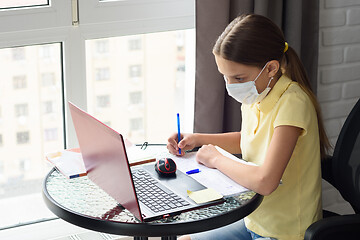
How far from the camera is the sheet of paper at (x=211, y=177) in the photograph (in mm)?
1609

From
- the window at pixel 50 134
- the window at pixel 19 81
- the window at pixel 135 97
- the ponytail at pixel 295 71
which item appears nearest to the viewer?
the ponytail at pixel 295 71

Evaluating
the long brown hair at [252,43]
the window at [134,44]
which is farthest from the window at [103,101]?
the long brown hair at [252,43]

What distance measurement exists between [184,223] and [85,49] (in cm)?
100

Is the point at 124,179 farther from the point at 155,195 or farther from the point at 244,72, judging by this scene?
the point at 244,72

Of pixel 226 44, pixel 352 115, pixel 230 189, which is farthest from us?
pixel 352 115

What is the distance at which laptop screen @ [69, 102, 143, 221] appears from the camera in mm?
1399

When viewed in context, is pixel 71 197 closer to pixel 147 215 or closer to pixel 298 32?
pixel 147 215

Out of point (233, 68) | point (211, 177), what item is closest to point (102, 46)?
point (233, 68)

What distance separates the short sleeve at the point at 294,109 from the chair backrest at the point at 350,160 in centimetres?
19

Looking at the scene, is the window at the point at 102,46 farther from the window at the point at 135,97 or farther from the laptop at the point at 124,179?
the laptop at the point at 124,179

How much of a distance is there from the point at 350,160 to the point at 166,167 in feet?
1.90

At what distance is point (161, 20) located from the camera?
2295 millimetres

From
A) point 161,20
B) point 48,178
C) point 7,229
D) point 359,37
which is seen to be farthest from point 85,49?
point 359,37

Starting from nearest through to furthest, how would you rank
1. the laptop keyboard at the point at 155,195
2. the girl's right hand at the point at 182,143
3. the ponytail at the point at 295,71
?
the laptop keyboard at the point at 155,195 → the ponytail at the point at 295,71 → the girl's right hand at the point at 182,143
